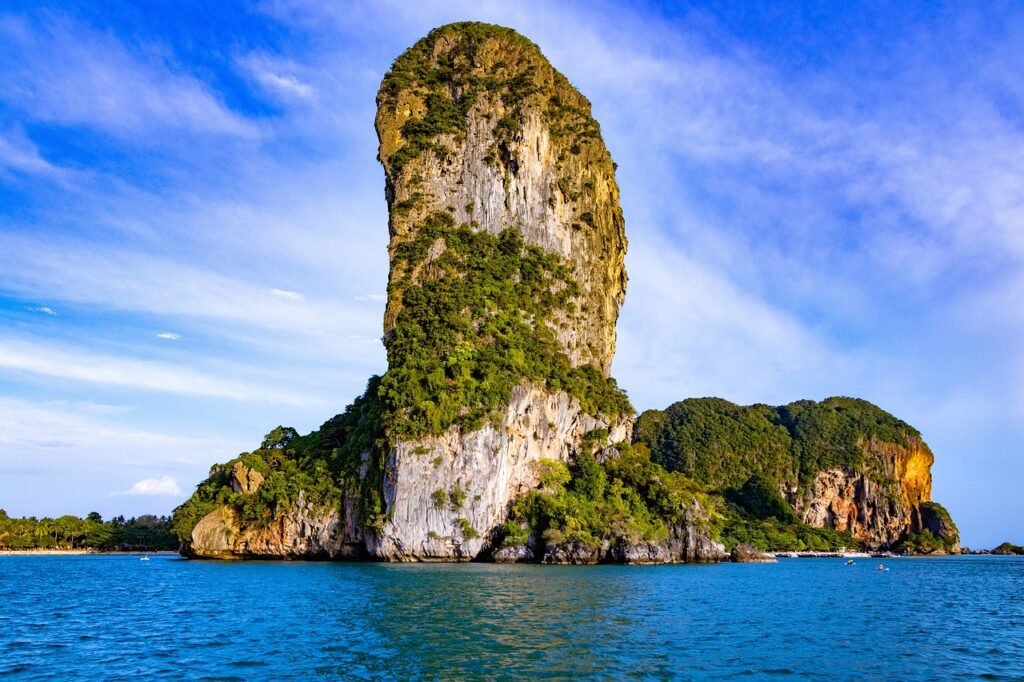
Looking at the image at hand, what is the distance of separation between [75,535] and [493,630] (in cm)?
8544

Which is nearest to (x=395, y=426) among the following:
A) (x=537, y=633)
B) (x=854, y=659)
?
(x=537, y=633)

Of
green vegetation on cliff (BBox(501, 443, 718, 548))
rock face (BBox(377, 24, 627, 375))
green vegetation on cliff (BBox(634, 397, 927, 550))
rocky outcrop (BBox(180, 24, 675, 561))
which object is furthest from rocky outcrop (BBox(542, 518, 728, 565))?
green vegetation on cliff (BBox(634, 397, 927, 550))

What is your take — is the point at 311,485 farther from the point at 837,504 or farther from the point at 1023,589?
the point at 837,504

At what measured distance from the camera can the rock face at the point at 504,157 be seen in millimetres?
68000

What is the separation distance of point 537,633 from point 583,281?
53866mm

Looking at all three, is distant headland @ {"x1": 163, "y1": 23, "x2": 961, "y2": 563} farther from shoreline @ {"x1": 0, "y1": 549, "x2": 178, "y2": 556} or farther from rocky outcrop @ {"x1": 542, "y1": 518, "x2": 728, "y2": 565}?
shoreline @ {"x1": 0, "y1": 549, "x2": 178, "y2": 556}

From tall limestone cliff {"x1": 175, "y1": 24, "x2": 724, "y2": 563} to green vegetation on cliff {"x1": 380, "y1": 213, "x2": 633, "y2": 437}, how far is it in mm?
154

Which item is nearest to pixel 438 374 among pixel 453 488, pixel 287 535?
pixel 453 488

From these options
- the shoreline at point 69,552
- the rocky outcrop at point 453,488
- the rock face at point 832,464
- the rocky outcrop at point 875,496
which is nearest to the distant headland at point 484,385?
the rocky outcrop at point 453,488

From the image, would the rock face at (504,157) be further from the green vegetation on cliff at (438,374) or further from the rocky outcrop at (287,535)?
the rocky outcrop at (287,535)

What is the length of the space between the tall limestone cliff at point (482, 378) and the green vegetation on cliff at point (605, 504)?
16cm

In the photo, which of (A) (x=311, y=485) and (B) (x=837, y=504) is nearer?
(A) (x=311, y=485)

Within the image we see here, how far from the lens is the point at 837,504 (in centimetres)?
12669

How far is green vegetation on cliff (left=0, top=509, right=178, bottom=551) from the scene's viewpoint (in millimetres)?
84438
